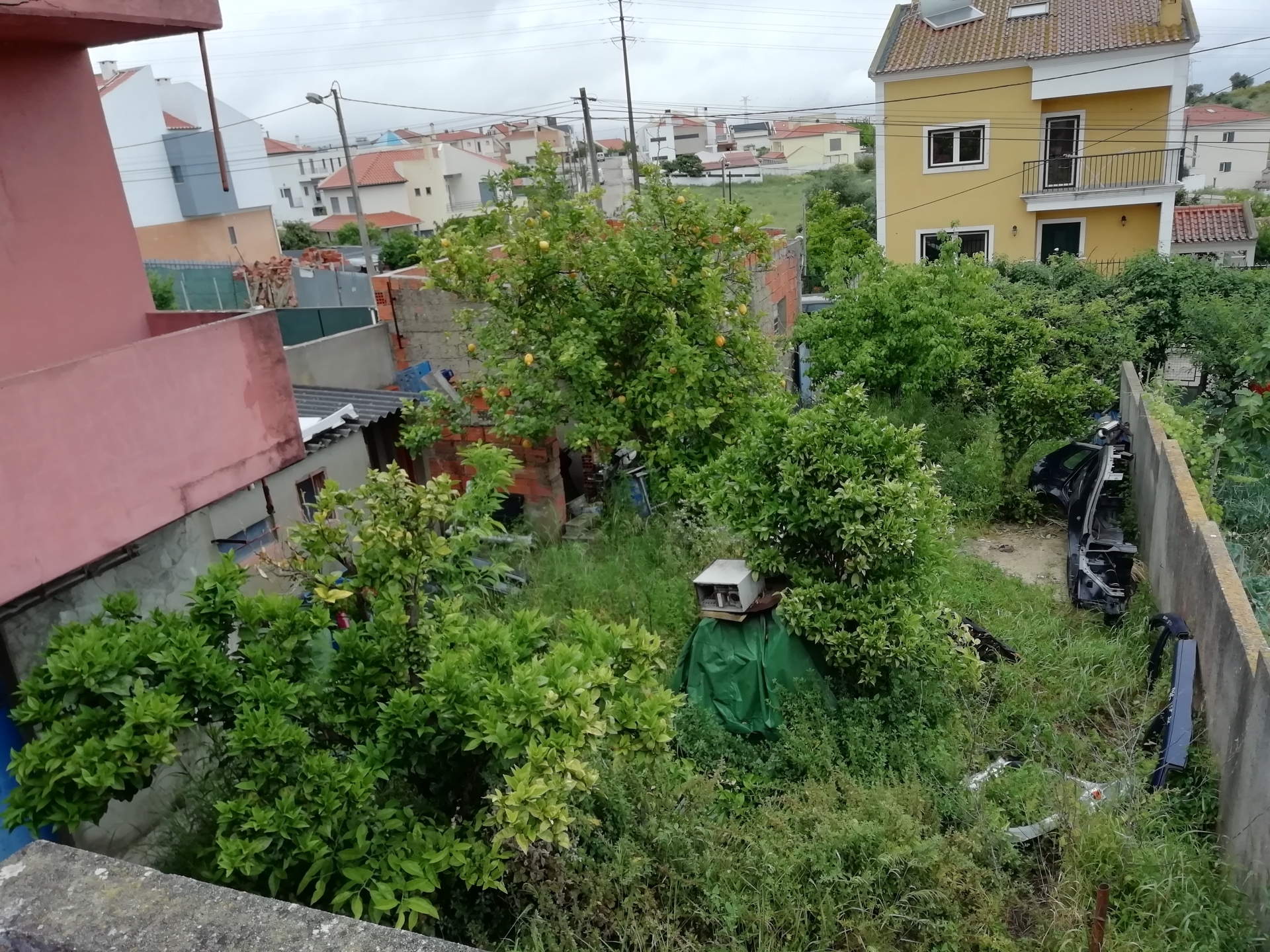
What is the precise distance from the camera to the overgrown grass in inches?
151

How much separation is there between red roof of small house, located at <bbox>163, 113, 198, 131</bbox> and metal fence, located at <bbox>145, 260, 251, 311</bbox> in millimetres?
15940

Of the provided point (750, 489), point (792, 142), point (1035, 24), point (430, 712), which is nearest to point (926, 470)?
point (750, 489)

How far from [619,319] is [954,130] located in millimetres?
15527

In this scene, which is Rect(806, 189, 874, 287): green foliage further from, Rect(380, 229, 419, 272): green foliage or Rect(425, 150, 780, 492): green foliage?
Rect(425, 150, 780, 492): green foliage

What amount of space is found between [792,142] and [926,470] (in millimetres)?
64899

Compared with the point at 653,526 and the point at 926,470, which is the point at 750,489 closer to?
the point at 926,470

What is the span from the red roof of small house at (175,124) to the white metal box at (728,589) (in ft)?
116

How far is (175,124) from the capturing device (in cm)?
3406

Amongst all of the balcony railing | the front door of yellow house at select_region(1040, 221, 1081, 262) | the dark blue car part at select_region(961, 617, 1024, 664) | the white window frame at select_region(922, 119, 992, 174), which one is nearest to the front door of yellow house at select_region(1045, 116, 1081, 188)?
the balcony railing

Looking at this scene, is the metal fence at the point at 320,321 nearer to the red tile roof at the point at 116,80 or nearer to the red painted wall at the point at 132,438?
the red painted wall at the point at 132,438

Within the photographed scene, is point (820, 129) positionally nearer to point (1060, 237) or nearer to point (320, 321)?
point (1060, 237)

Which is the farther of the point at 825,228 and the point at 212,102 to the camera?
the point at 825,228

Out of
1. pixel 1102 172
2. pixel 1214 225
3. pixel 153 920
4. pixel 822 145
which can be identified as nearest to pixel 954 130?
pixel 1102 172

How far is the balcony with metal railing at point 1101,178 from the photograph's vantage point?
18000mm
